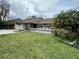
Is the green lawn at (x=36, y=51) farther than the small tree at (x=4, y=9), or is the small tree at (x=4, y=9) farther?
the small tree at (x=4, y=9)

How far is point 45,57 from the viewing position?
11484 mm

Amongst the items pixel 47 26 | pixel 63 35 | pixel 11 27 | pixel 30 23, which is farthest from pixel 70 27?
pixel 11 27

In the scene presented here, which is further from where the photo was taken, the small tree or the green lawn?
the small tree

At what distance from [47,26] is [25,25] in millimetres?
9058

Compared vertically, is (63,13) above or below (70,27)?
above

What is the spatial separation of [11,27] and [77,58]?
4045cm

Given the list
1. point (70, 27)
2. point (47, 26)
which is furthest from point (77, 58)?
point (47, 26)

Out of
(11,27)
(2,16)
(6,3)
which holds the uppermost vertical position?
(6,3)

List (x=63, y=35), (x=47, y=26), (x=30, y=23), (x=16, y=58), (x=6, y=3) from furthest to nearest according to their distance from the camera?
1. (x=6, y=3)
2. (x=30, y=23)
3. (x=47, y=26)
4. (x=63, y=35)
5. (x=16, y=58)

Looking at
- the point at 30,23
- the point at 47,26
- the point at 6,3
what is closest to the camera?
the point at 47,26

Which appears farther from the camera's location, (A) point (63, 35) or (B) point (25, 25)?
(B) point (25, 25)

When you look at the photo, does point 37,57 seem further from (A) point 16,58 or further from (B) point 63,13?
(B) point 63,13

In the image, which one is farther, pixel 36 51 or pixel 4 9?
pixel 4 9

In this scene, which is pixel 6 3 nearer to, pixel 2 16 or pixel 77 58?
pixel 2 16
